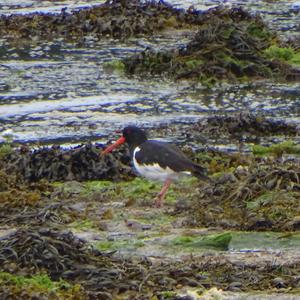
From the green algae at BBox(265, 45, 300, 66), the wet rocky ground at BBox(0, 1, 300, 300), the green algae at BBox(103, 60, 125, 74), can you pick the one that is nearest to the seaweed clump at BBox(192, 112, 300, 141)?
the wet rocky ground at BBox(0, 1, 300, 300)

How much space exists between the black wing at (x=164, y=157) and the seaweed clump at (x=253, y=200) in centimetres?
27

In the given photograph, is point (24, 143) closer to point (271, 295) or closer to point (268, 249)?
point (268, 249)

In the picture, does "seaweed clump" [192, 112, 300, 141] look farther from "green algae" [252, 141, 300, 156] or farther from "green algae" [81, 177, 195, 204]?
"green algae" [81, 177, 195, 204]

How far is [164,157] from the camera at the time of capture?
9.30 m

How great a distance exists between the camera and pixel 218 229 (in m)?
8.39

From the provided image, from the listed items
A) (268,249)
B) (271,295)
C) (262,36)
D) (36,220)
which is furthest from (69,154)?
(262,36)

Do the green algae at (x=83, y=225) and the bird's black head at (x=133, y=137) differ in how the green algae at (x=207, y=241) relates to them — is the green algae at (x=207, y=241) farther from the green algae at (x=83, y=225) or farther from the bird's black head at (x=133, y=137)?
the bird's black head at (x=133, y=137)

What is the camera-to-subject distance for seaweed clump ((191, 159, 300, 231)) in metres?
8.43

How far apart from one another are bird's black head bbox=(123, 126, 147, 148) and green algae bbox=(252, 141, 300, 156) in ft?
5.61

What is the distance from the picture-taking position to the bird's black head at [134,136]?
9.90m

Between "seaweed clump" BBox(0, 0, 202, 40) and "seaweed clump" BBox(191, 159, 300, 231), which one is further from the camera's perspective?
"seaweed clump" BBox(0, 0, 202, 40)

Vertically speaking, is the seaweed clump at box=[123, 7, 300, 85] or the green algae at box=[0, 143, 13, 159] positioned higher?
the green algae at box=[0, 143, 13, 159]

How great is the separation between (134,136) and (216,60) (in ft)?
19.1

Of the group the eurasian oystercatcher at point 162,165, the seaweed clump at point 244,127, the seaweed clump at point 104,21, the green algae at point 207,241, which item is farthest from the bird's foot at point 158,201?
the seaweed clump at point 104,21
